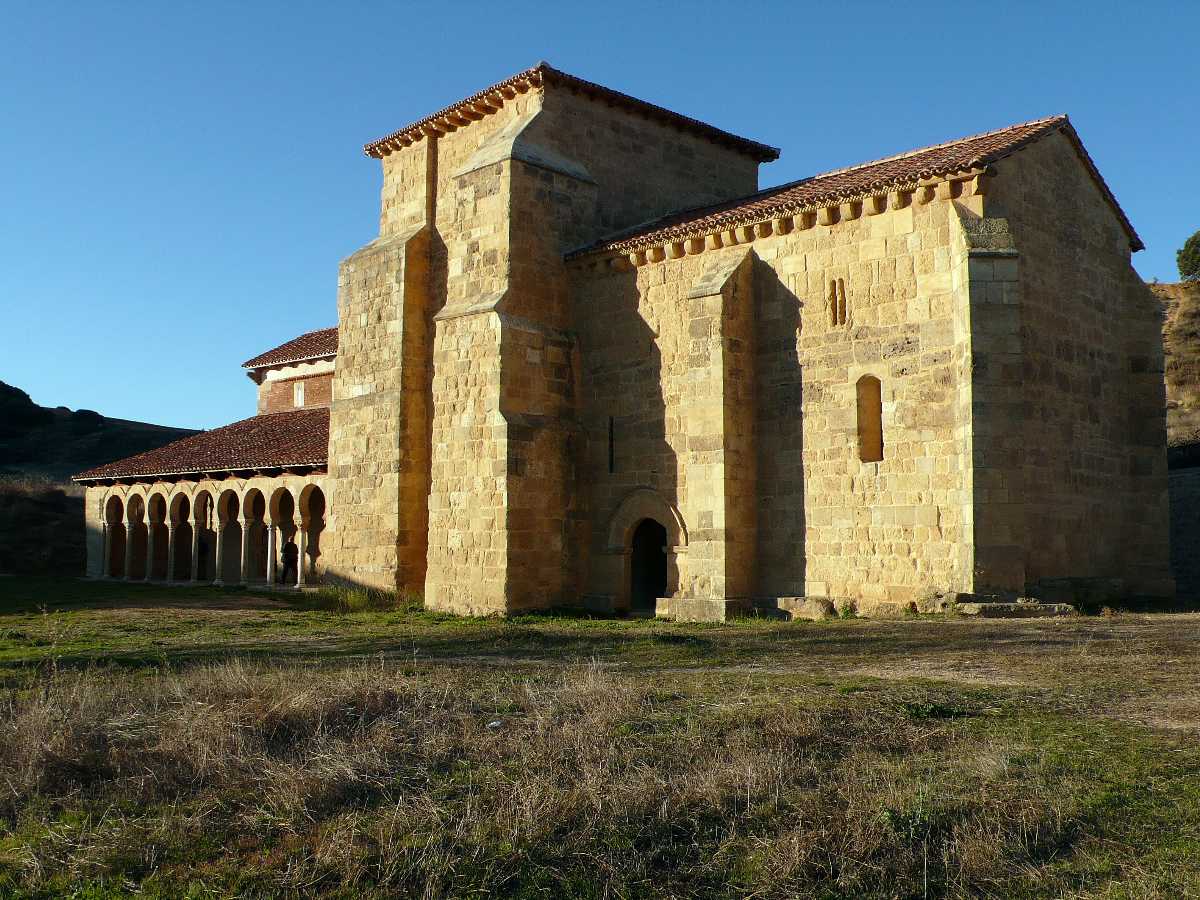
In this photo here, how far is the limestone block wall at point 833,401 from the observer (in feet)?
47.7

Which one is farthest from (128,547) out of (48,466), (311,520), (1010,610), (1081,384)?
(48,466)

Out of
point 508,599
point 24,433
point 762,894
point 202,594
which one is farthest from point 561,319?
point 24,433

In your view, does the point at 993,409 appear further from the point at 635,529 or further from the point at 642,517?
the point at 635,529

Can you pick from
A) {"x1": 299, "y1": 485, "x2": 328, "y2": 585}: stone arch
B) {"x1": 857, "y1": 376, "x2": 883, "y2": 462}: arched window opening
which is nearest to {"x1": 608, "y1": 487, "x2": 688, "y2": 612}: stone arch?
{"x1": 857, "y1": 376, "x2": 883, "y2": 462}: arched window opening

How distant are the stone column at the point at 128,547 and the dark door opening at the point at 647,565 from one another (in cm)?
1493

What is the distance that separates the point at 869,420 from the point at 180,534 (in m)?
20.8

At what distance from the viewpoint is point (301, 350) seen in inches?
1155

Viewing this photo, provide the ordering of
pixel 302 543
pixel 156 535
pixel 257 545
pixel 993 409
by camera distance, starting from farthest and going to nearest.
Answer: pixel 156 535 < pixel 257 545 < pixel 302 543 < pixel 993 409

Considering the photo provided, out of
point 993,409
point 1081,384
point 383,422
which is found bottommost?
point 993,409

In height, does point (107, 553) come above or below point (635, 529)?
below

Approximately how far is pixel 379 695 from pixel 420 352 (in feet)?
42.0

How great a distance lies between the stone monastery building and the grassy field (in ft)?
16.6

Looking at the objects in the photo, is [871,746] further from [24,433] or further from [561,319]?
[24,433]

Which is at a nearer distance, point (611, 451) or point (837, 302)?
point (837, 302)
